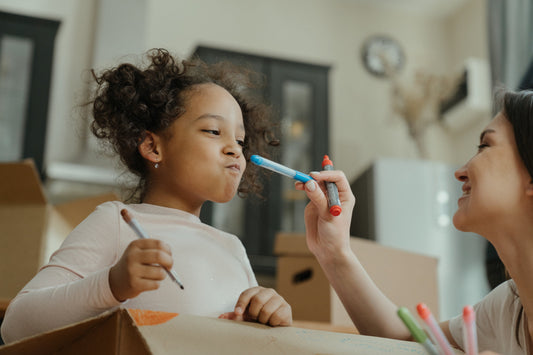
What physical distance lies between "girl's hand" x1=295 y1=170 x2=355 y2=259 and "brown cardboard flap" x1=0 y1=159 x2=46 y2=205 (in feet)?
2.02

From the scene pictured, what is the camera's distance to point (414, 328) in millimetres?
521

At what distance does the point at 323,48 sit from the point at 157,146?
10.5 ft

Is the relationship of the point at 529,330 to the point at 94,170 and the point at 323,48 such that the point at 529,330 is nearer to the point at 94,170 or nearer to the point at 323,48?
the point at 94,170

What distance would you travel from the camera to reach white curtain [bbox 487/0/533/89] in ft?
8.45

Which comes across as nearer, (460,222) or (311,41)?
(460,222)

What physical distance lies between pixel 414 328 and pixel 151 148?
0.58m

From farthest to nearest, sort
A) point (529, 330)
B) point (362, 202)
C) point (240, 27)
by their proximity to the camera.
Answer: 1. point (240, 27)
2. point (362, 202)
3. point (529, 330)

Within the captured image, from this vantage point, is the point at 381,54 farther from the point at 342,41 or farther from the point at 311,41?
the point at 311,41

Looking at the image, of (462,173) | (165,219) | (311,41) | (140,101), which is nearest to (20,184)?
(140,101)

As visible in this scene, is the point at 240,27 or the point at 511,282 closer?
the point at 511,282

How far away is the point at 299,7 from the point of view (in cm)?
405

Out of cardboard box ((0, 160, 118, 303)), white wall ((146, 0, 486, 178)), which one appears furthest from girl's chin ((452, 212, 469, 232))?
white wall ((146, 0, 486, 178))

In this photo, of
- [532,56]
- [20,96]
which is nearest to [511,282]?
[532,56]

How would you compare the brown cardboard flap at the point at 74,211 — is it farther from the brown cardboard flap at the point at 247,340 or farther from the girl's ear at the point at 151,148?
the brown cardboard flap at the point at 247,340
